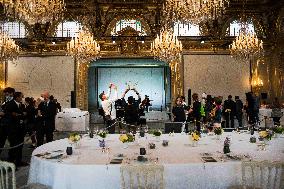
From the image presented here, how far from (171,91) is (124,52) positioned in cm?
322

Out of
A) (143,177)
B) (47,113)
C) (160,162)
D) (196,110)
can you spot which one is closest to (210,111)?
(196,110)

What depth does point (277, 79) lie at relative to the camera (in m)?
19.3

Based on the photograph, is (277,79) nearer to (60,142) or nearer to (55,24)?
(55,24)

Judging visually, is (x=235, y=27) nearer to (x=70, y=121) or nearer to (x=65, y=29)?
(x=65, y=29)

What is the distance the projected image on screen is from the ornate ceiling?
146 inches

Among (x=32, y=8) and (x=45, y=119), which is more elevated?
(x=32, y=8)

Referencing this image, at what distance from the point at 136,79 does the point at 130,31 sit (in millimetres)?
4219

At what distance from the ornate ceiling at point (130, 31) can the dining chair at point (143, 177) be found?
14.9 m

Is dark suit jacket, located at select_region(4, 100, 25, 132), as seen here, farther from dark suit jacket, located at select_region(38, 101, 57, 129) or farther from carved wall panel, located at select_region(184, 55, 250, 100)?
carved wall panel, located at select_region(184, 55, 250, 100)

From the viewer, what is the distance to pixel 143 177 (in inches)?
176

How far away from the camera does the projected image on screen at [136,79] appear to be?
909 inches

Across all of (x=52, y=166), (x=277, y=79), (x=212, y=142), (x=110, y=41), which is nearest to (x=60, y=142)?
(x=52, y=166)

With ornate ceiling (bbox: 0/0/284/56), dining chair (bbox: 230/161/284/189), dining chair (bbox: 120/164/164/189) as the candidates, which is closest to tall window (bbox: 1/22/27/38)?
ornate ceiling (bbox: 0/0/284/56)

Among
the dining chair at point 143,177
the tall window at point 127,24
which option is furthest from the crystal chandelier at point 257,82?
the dining chair at point 143,177
